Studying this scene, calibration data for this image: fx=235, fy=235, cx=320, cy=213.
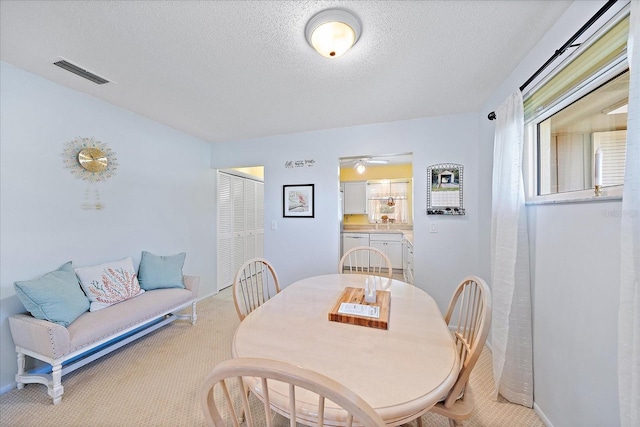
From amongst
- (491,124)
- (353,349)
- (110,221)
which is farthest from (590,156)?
(110,221)

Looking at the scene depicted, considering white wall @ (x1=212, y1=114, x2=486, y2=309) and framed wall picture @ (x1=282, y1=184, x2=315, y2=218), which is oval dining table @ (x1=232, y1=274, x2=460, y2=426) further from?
framed wall picture @ (x1=282, y1=184, x2=315, y2=218)

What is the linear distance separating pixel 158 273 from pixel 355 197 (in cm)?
425

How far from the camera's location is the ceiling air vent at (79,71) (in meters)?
1.80

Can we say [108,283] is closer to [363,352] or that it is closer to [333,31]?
[363,352]

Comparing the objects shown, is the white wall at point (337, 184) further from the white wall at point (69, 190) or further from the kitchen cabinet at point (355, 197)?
the kitchen cabinet at point (355, 197)

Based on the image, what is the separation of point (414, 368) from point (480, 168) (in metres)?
2.45

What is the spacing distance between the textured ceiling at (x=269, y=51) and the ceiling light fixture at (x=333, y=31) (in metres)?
0.04

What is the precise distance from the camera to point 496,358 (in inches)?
67.1

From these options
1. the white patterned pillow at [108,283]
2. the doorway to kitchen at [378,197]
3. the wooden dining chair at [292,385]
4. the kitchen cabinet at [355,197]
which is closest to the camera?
the wooden dining chair at [292,385]

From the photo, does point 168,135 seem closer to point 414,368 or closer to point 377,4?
point 377,4

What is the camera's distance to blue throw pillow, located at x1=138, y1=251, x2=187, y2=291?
264 cm

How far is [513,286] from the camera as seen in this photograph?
162 cm

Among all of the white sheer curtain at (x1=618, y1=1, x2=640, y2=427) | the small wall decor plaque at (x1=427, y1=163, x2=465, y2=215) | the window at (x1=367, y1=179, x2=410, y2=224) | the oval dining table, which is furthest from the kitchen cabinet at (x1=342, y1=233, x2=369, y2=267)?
the white sheer curtain at (x1=618, y1=1, x2=640, y2=427)

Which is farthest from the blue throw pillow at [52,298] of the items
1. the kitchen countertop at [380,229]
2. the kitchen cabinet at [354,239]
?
the kitchen countertop at [380,229]
